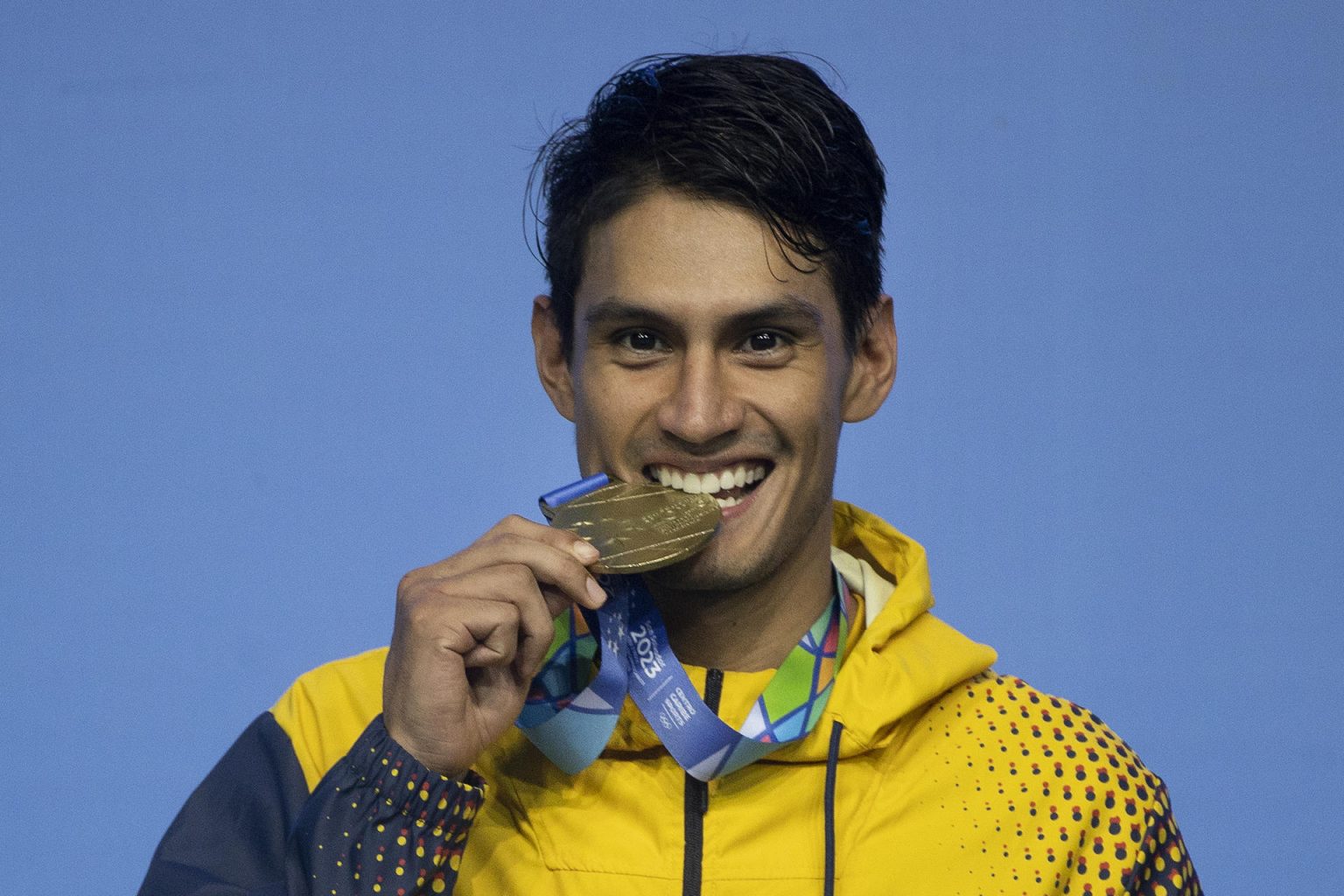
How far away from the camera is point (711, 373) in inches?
70.7

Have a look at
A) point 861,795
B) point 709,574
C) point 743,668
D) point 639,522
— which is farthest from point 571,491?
point 861,795

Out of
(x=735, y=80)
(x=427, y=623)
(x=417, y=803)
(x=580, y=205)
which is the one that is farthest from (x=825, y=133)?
(x=417, y=803)

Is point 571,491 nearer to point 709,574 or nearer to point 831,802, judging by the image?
point 709,574

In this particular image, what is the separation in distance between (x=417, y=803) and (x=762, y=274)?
62 centimetres

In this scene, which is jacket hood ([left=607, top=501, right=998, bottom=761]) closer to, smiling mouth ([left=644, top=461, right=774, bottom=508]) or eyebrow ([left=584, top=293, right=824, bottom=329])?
smiling mouth ([left=644, top=461, right=774, bottom=508])

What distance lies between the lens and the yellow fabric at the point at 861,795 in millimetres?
1802

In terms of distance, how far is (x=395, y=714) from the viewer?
1.64 metres

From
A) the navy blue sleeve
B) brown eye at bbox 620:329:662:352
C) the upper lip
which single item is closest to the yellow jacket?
the navy blue sleeve

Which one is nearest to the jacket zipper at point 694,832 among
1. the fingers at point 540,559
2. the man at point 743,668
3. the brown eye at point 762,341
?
the man at point 743,668

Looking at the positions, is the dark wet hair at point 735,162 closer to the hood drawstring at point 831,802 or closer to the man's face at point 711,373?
the man's face at point 711,373

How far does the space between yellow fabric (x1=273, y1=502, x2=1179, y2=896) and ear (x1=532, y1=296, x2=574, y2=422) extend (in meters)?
0.35

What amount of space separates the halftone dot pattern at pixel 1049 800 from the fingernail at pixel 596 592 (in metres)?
0.45

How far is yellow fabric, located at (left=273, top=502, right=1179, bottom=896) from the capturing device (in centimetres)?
180

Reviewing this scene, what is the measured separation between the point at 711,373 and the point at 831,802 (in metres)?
0.45
